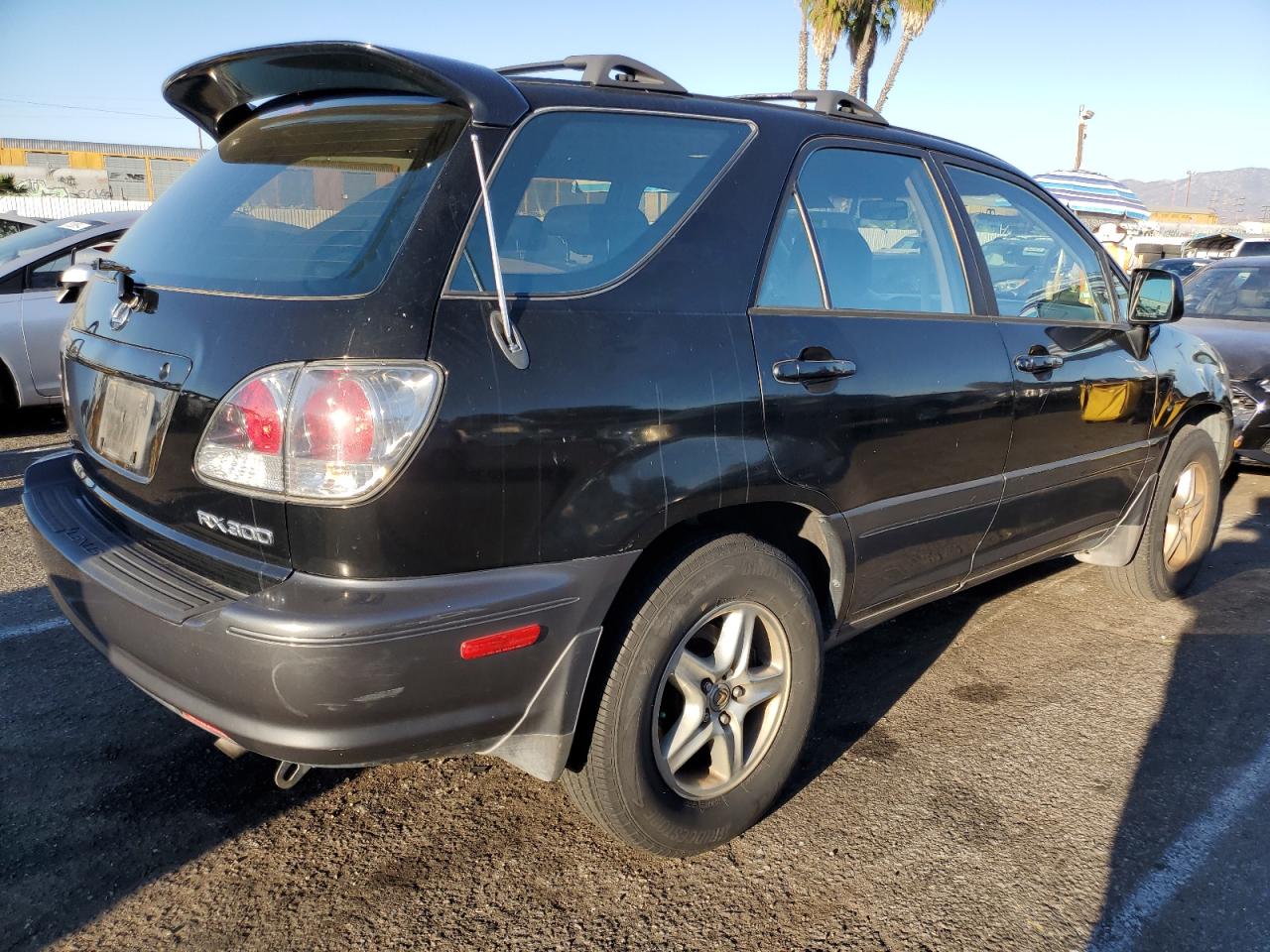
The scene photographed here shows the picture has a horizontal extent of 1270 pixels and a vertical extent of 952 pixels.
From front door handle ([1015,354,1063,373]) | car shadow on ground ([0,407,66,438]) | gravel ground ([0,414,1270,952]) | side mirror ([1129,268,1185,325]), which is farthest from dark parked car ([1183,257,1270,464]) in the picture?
car shadow on ground ([0,407,66,438])

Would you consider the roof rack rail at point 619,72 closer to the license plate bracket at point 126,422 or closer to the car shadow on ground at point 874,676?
the license plate bracket at point 126,422

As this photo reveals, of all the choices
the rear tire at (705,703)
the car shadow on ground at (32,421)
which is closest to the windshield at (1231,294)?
the rear tire at (705,703)

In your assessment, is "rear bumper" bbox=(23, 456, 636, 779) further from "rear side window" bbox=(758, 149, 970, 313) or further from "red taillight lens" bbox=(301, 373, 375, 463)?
"rear side window" bbox=(758, 149, 970, 313)

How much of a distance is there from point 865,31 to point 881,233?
19.4m

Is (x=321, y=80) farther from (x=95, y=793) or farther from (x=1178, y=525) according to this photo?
(x=1178, y=525)

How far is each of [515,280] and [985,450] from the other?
5.79 feet

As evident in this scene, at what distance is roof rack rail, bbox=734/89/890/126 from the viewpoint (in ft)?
9.98

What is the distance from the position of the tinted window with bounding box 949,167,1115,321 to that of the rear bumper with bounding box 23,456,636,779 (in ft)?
6.61

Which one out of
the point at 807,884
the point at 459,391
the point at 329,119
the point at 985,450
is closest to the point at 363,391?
the point at 459,391

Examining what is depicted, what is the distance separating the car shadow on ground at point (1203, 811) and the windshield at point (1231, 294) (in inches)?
159

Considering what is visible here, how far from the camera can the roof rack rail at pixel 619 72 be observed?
8.17ft

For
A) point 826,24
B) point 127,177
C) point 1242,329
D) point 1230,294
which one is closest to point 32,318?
point 1242,329

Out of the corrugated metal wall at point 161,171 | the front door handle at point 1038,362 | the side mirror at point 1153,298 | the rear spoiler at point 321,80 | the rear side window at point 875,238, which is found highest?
the corrugated metal wall at point 161,171

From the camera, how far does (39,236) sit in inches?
287
